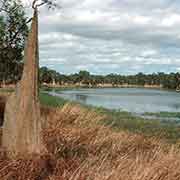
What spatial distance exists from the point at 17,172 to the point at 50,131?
388cm

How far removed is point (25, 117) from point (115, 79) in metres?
188

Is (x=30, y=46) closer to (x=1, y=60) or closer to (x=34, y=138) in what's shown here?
(x=34, y=138)

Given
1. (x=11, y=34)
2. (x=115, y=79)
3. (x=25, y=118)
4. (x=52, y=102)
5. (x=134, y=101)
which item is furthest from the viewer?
(x=115, y=79)

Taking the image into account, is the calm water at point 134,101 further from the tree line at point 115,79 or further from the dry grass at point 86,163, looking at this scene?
the tree line at point 115,79

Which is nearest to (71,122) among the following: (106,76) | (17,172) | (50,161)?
(50,161)

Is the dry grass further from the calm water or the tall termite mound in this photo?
the calm water

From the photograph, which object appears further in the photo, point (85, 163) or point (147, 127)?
point (147, 127)

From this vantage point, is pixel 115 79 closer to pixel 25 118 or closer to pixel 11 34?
pixel 11 34

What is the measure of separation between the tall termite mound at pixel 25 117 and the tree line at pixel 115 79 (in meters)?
134

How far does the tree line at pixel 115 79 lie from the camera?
151875 mm

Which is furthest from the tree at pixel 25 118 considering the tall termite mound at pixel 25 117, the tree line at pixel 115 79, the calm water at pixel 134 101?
the tree line at pixel 115 79

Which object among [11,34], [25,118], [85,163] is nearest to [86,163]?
[85,163]

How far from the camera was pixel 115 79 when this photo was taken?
194375 mm

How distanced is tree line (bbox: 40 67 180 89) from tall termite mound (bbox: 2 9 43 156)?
440 ft
